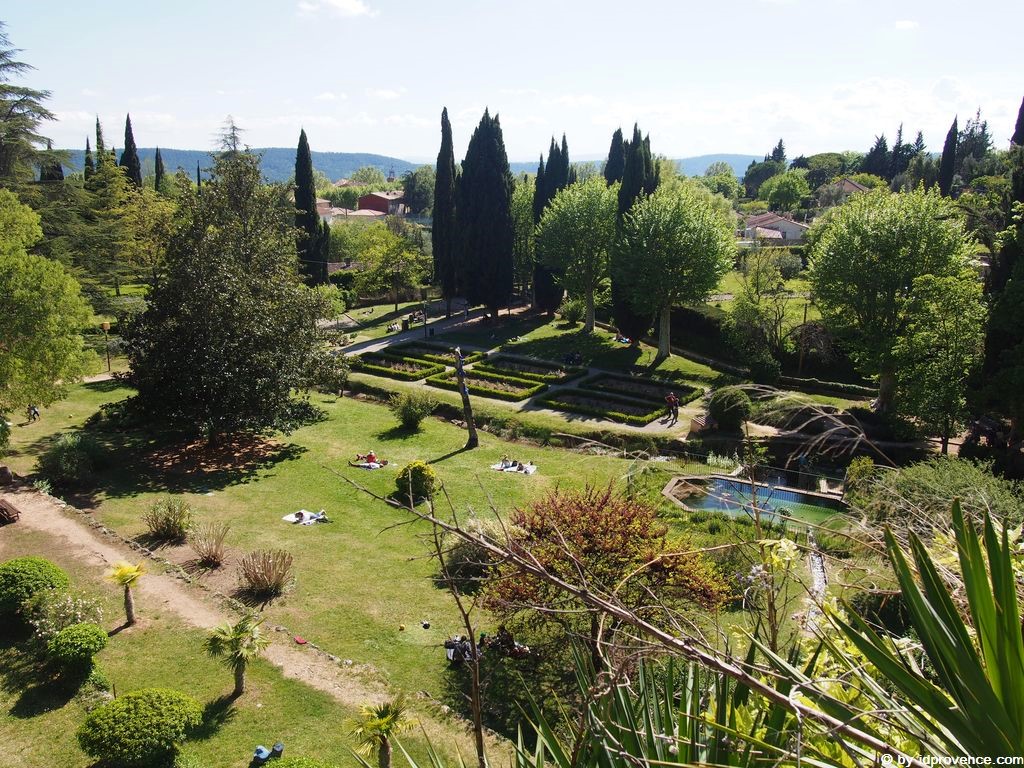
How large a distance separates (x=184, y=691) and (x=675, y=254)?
2860 cm

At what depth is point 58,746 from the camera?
9508 mm

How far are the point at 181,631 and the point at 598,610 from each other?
12.3m

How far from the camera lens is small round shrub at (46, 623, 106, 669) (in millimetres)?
10625

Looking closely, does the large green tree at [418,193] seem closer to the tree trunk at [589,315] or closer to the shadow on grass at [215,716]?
the tree trunk at [589,315]

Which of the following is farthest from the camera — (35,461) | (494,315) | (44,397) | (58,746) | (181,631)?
(494,315)

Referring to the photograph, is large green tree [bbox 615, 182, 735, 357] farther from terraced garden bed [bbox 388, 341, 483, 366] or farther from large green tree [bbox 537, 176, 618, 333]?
terraced garden bed [bbox 388, 341, 483, 366]

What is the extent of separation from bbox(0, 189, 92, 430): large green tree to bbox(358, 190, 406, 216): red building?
9989 centimetres

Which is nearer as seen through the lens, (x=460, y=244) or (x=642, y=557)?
(x=642, y=557)

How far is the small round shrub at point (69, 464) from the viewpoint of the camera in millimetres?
18844

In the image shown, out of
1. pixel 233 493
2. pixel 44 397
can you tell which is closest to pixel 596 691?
pixel 233 493

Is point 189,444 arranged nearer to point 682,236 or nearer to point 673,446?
point 673,446

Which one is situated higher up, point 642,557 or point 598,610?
point 598,610

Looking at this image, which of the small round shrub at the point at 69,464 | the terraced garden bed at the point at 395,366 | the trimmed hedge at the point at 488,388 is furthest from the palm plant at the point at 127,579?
the terraced garden bed at the point at 395,366

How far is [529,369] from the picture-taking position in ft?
114
